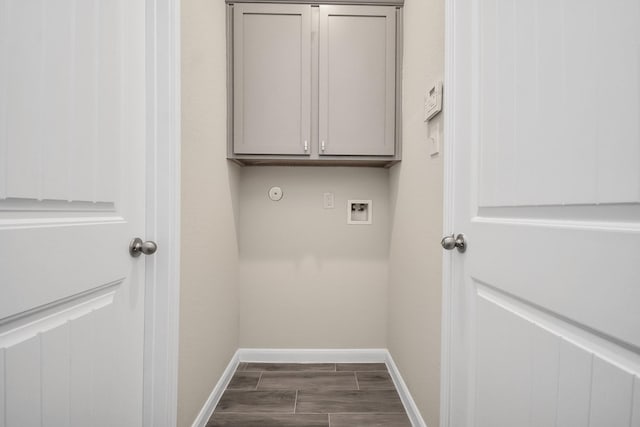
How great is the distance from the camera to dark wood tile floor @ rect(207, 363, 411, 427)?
1.55 m

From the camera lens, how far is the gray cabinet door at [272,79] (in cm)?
185

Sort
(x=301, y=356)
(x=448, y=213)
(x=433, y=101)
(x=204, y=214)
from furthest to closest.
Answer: (x=301, y=356)
(x=204, y=214)
(x=433, y=101)
(x=448, y=213)

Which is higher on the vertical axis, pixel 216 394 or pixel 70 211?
pixel 70 211

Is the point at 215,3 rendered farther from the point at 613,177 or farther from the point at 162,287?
the point at 613,177

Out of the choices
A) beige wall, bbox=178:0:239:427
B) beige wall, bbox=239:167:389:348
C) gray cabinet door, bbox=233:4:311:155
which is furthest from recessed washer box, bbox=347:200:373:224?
beige wall, bbox=178:0:239:427

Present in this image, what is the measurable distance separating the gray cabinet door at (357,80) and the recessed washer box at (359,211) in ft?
1.34

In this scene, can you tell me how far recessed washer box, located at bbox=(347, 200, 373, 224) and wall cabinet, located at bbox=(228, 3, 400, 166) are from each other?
406mm

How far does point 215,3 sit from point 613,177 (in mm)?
1860

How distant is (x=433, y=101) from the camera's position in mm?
1265

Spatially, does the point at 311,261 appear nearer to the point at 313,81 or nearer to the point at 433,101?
the point at 313,81

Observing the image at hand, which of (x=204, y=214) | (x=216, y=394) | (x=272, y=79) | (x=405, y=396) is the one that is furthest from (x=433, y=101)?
(x=216, y=394)

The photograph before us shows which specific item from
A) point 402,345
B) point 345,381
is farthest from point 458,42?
point 345,381

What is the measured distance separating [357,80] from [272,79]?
0.51 meters

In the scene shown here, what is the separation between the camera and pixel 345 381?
191 centimetres
